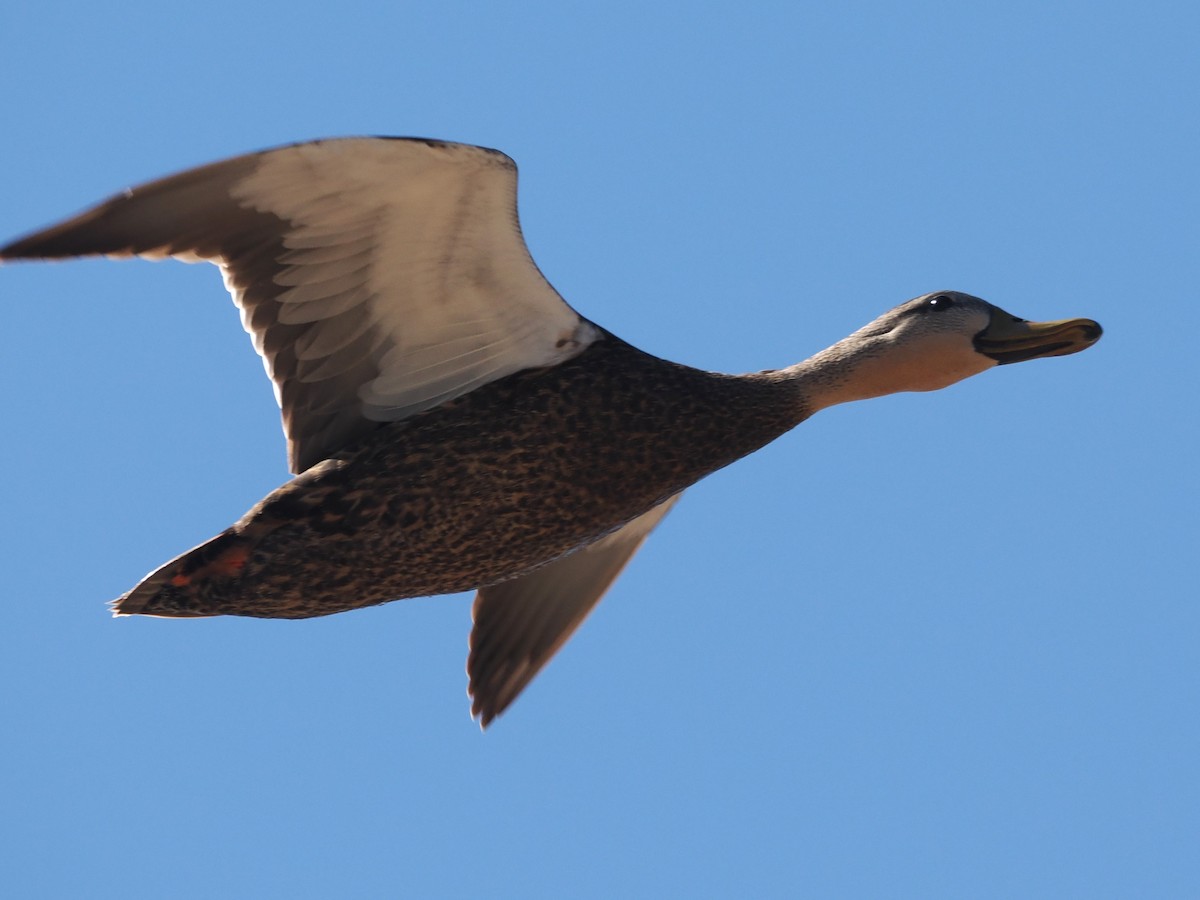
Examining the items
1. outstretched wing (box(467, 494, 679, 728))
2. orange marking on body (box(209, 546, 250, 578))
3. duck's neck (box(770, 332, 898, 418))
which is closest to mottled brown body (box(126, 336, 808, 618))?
orange marking on body (box(209, 546, 250, 578))

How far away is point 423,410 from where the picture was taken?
9.12 metres

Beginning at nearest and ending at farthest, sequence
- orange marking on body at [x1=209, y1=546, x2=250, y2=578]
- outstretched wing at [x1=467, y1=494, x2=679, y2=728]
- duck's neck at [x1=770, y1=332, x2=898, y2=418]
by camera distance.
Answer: orange marking on body at [x1=209, y1=546, x2=250, y2=578]
duck's neck at [x1=770, y1=332, x2=898, y2=418]
outstretched wing at [x1=467, y1=494, x2=679, y2=728]

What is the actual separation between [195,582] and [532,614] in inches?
103

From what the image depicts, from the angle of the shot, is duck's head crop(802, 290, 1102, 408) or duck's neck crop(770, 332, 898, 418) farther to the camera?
duck's head crop(802, 290, 1102, 408)

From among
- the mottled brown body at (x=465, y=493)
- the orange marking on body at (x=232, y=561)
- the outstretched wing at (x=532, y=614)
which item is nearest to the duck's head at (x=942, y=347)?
the mottled brown body at (x=465, y=493)

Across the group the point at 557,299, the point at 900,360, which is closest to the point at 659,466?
the point at 557,299

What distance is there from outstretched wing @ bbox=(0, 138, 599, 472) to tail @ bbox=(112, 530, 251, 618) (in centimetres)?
61

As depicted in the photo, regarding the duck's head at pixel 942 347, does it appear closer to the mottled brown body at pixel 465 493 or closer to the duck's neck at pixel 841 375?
the duck's neck at pixel 841 375

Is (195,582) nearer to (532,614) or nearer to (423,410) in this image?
(423,410)

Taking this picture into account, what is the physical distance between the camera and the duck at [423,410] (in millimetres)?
8641

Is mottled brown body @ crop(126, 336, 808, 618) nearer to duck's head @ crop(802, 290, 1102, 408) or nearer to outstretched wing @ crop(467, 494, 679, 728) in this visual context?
duck's head @ crop(802, 290, 1102, 408)

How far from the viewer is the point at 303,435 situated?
9164mm

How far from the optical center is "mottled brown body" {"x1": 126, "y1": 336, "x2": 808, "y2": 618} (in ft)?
29.0

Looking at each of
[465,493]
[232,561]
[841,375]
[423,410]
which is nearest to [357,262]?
[423,410]
